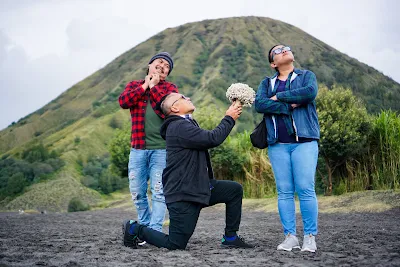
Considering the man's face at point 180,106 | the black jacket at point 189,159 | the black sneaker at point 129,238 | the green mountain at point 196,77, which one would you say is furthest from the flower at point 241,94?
the green mountain at point 196,77

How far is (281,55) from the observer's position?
464cm

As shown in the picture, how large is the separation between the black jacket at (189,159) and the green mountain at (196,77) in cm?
2478

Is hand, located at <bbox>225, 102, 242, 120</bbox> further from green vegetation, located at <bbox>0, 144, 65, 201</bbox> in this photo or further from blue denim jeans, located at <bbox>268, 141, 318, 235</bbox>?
green vegetation, located at <bbox>0, 144, 65, 201</bbox>

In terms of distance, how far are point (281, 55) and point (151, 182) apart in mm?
2021

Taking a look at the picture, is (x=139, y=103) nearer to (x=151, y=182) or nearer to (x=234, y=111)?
(x=151, y=182)

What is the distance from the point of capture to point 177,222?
4.31 metres

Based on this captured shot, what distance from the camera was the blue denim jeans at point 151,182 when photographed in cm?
497

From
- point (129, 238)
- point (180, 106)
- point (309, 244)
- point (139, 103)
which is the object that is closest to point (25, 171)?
point (139, 103)

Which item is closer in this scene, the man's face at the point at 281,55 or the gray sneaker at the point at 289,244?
the gray sneaker at the point at 289,244

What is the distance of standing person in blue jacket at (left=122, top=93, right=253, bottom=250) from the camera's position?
4305mm

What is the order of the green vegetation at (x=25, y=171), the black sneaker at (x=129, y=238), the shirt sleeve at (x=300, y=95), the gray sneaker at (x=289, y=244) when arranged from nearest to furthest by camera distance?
the gray sneaker at (x=289, y=244) → the shirt sleeve at (x=300, y=95) → the black sneaker at (x=129, y=238) → the green vegetation at (x=25, y=171)

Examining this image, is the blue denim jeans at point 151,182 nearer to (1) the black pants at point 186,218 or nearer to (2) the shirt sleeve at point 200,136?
(1) the black pants at point 186,218

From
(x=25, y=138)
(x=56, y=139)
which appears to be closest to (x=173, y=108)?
(x=56, y=139)

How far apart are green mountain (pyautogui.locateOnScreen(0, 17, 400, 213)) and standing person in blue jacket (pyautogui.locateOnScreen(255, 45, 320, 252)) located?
2504 cm
